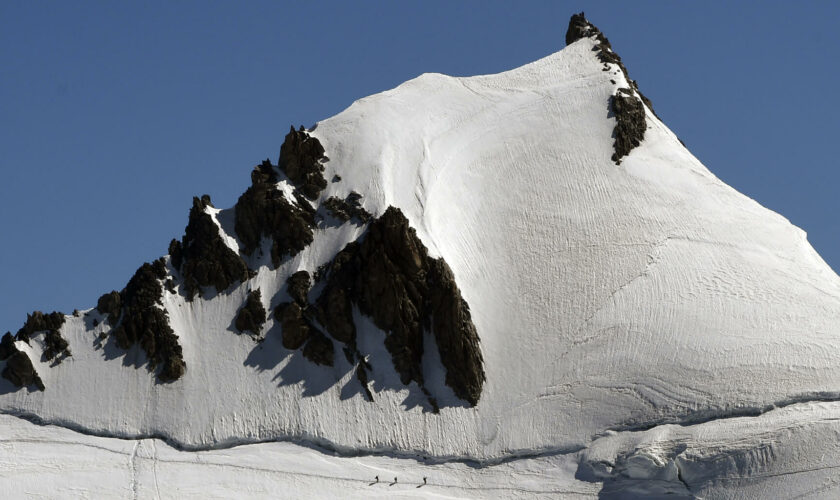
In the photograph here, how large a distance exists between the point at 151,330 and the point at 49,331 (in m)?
5.85

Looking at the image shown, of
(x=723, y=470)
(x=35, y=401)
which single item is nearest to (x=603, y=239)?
(x=723, y=470)

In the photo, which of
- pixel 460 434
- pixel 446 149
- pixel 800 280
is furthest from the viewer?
pixel 446 149

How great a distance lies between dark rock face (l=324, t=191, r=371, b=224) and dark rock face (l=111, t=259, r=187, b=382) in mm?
10513

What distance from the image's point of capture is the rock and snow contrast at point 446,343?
77.7 meters

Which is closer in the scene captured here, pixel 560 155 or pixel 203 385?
pixel 203 385

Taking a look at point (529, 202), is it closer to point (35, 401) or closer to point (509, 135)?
point (509, 135)

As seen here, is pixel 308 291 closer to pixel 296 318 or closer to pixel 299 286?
pixel 299 286

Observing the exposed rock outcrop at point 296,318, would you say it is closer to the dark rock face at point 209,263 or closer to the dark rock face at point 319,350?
the dark rock face at point 319,350

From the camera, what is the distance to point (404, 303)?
82375 mm

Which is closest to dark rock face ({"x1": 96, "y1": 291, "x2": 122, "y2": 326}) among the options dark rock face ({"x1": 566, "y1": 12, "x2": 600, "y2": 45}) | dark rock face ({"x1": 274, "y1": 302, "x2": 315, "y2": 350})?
dark rock face ({"x1": 274, "y1": 302, "x2": 315, "y2": 350})

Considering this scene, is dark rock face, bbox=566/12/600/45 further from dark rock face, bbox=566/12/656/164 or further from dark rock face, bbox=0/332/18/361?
dark rock face, bbox=0/332/18/361

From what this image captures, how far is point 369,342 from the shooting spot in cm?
8262

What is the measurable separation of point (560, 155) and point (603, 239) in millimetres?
7275

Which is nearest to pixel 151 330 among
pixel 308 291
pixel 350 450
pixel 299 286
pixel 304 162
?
pixel 299 286
